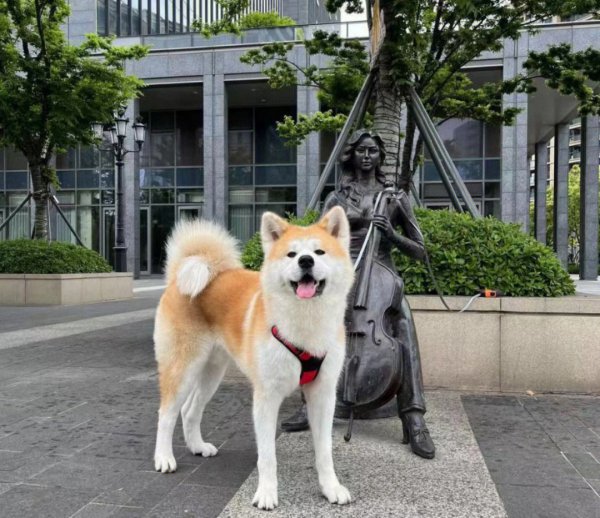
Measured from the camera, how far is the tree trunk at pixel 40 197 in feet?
54.4

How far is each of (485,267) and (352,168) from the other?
2.40 m

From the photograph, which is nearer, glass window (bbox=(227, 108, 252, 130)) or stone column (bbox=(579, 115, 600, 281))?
stone column (bbox=(579, 115, 600, 281))

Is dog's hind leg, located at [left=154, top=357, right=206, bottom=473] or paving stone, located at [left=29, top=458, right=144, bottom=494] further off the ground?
dog's hind leg, located at [left=154, top=357, right=206, bottom=473]

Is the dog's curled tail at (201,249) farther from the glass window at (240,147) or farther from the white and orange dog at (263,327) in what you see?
the glass window at (240,147)

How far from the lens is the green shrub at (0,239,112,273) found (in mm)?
15320

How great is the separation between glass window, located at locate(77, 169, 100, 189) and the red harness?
28.9 metres

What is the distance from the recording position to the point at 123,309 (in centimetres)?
1461

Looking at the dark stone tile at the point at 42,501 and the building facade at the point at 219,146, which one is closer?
the dark stone tile at the point at 42,501

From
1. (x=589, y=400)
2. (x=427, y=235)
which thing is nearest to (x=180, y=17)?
(x=427, y=235)

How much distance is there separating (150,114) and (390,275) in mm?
28098

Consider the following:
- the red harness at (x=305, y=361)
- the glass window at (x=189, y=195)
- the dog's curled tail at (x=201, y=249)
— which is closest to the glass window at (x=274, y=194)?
the glass window at (x=189, y=195)

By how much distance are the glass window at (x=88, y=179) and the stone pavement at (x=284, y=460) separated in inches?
976

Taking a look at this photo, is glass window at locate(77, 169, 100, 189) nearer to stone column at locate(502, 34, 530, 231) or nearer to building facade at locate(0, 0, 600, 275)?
building facade at locate(0, 0, 600, 275)

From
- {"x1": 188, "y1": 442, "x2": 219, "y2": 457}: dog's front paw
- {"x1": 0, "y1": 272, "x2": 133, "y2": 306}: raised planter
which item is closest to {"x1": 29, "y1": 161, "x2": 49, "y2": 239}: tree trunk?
{"x1": 0, "y1": 272, "x2": 133, "y2": 306}: raised planter
